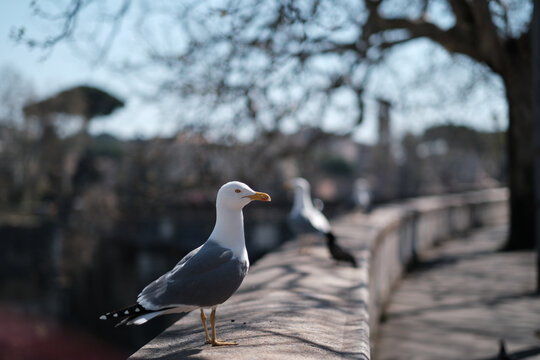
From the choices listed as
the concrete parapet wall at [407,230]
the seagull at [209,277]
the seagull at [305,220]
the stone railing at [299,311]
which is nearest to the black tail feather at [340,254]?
the seagull at [305,220]

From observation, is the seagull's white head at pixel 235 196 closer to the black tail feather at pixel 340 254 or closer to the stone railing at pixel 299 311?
the stone railing at pixel 299 311

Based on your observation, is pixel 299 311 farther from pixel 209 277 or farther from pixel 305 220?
pixel 305 220

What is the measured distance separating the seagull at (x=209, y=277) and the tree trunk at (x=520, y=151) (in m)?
8.20

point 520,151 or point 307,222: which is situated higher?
point 520,151

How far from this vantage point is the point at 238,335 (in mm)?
3145

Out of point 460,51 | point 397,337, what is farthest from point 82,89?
point 397,337

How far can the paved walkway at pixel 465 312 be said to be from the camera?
4992 millimetres

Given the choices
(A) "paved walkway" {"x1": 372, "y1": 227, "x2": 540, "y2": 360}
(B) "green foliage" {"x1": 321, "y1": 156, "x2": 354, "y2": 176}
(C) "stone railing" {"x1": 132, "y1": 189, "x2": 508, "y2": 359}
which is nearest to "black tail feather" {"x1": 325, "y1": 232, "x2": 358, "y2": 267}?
(C) "stone railing" {"x1": 132, "y1": 189, "x2": 508, "y2": 359}

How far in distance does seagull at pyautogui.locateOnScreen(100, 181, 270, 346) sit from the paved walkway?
2.78 metres

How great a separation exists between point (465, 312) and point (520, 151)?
16.6ft

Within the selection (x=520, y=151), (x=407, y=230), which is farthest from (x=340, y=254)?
(x=520, y=151)

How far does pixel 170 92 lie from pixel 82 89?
94.8 feet

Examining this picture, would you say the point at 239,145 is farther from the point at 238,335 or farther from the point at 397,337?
the point at 238,335

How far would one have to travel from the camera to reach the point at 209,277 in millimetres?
2809
